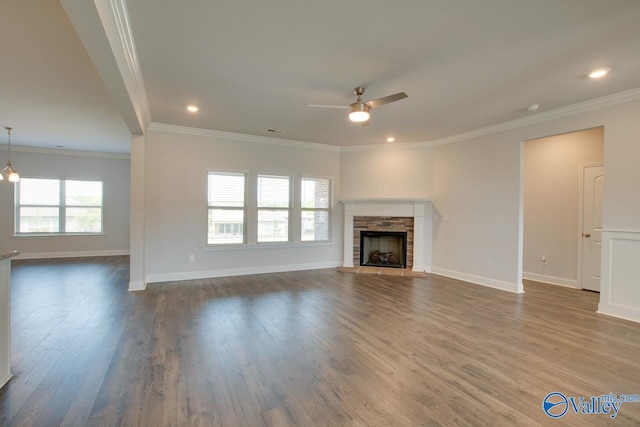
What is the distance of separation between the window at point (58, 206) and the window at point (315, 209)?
5.90 metres

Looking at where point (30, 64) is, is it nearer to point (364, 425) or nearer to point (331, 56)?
point (331, 56)

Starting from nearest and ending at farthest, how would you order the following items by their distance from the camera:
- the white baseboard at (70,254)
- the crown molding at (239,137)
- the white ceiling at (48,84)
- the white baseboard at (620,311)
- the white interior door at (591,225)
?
the white ceiling at (48,84) < the white baseboard at (620,311) < the white interior door at (591,225) < the crown molding at (239,137) < the white baseboard at (70,254)

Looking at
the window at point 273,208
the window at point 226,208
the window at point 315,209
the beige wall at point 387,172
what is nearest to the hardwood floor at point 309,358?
the window at point 226,208

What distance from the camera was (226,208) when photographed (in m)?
5.86

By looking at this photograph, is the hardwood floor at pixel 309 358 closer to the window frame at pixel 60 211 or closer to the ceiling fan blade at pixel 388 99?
the ceiling fan blade at pixel 388 99

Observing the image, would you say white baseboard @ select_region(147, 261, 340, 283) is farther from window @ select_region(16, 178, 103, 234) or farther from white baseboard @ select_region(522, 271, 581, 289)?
window @ select_region(16, 178, 103, 234)

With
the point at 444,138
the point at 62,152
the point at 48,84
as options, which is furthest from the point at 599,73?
the point at 62,152

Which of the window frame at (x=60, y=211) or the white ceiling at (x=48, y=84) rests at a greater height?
the white ceiling at (x=48, y=84)

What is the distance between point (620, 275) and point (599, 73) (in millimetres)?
2452

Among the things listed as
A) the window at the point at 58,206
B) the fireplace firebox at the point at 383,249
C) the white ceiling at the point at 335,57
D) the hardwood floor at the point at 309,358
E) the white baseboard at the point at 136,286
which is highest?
the white ceiling at the point at 335,57

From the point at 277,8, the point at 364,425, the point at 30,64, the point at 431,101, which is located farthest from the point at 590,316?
the point at 30,64

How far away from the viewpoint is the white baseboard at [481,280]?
15.9 ft

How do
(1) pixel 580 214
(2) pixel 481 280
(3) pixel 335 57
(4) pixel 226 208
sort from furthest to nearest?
1. (4) pixel 226 208
2. (2) pixel 481 280
3. (1) pixel 580 214
4. (3) pixel 335 57

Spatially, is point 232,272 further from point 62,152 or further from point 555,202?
point 555,202
